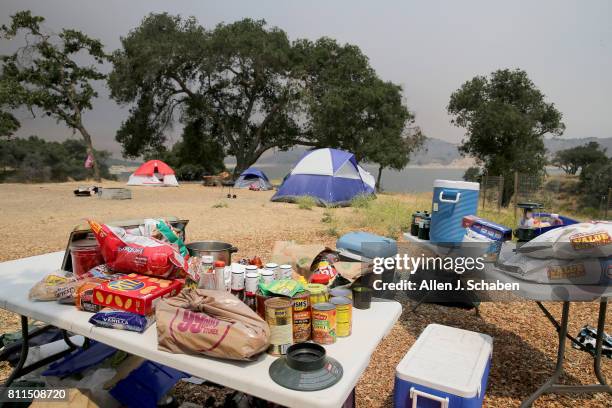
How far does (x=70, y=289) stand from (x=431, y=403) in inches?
67.4

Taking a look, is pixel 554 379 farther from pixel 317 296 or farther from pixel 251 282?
pixel 251 282

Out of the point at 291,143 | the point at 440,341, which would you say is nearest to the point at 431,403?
the point at 440,341

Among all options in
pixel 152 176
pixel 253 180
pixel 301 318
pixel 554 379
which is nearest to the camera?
pixel 301 318

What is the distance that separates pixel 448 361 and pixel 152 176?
1978cm

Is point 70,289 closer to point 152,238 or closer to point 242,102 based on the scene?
point 152,238

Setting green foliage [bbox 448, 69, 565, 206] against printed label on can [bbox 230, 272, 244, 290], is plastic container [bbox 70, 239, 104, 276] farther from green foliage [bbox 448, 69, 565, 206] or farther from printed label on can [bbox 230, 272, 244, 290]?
green foliage [bbox 448, 69, 565, 206]

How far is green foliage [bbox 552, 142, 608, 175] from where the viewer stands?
4025 centimetres

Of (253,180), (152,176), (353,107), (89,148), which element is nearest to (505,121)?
(353,107)

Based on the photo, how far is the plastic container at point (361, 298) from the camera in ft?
6.49

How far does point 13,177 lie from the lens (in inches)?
911

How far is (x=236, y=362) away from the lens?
1.44 m

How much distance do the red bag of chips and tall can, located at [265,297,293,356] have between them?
64 cm

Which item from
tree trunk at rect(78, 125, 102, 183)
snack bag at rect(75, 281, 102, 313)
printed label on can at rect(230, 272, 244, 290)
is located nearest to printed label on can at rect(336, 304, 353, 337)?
printed label on can at rect(230, 272, 244, 290)

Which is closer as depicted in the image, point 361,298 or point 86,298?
point 86,298
